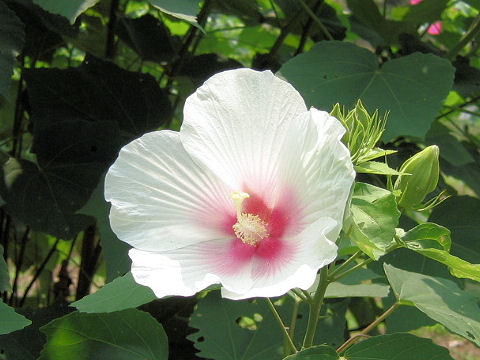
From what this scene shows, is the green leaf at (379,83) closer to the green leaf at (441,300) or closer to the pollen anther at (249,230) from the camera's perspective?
the green leaf at (441,300)

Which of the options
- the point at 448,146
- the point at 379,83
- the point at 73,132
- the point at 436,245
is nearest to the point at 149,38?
the point at 73,132

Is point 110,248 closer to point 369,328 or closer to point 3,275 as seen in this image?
point 3,275

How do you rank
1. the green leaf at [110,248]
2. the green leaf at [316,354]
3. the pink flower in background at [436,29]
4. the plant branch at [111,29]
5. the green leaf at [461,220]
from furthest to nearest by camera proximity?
the pink flower in background at [436,29] < the plant branch at [111,29] < the green leaf at [461,220] < the green leaf at [110,248] < the green leaf at [316,354]

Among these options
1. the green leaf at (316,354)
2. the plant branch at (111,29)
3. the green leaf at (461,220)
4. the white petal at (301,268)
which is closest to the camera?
the white petal at (301,268)

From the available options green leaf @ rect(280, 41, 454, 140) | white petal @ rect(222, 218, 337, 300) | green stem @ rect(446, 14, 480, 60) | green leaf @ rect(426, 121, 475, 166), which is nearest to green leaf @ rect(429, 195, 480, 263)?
green leaf @ rect(426, 121, 475, 166)

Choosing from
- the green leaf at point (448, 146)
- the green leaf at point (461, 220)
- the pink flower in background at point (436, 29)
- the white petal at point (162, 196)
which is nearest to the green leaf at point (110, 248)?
the white petal at point (162, 196)

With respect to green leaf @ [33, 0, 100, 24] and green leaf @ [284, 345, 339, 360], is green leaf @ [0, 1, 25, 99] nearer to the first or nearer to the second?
green leaf @ [33, 0, 100, 24]

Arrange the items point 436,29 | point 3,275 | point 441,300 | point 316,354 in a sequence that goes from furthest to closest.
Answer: point 436,29, point 3,275, point 441,300, point 316,354
